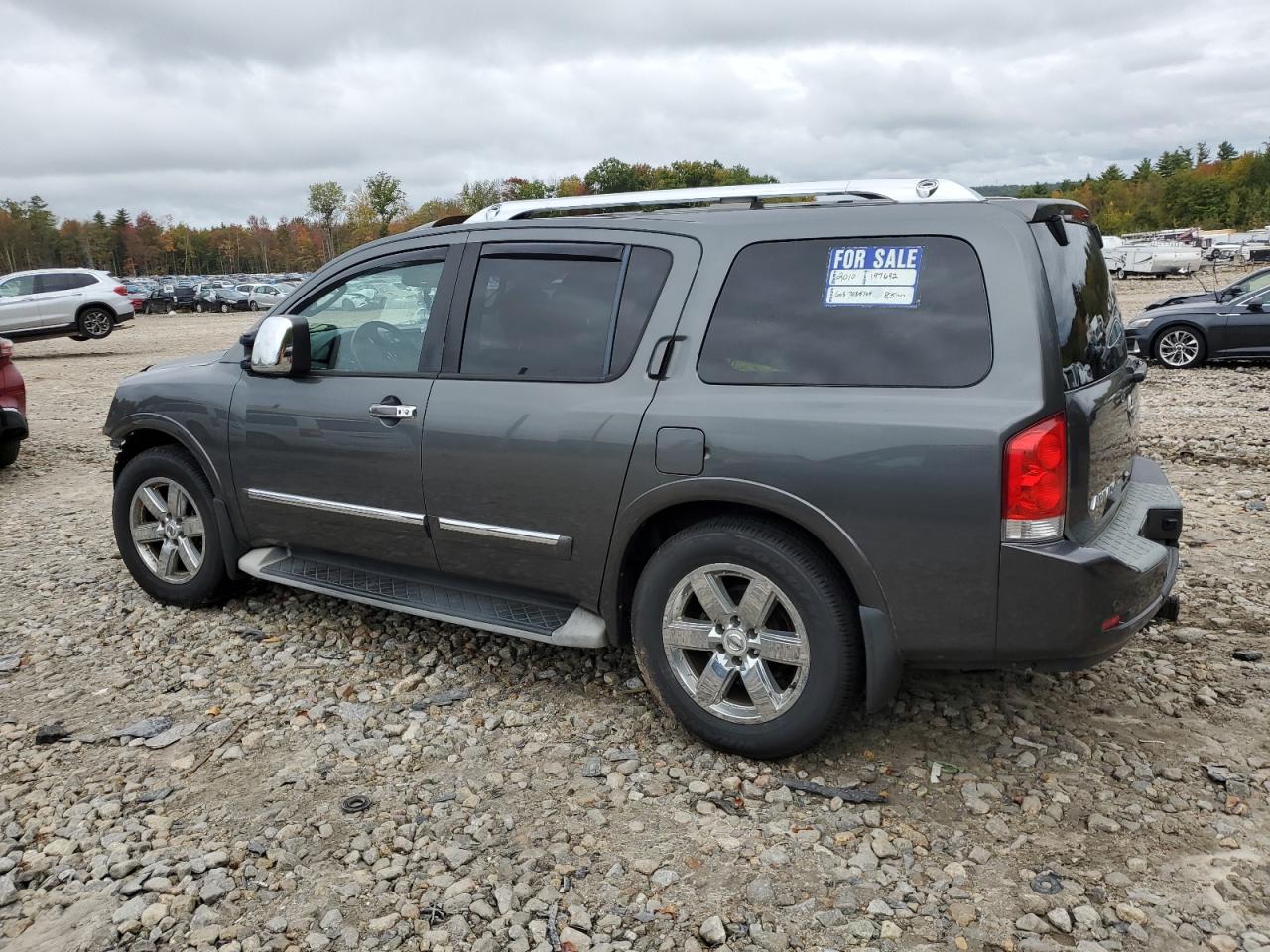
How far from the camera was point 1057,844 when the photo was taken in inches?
113

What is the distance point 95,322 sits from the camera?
21188mm

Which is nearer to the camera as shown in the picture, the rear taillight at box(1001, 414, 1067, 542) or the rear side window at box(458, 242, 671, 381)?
the rear taillight at box(1001, 414, 1067, 542)

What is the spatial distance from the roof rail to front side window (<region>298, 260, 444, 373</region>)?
1.34 feet

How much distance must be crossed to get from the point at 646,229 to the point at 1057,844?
2.41 m

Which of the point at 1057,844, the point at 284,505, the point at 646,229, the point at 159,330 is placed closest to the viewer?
the point at 1057,844

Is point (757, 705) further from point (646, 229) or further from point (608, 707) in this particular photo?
point (646, 229)

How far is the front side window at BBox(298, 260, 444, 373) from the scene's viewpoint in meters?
4.05

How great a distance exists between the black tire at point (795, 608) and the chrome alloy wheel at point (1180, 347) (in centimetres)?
1230

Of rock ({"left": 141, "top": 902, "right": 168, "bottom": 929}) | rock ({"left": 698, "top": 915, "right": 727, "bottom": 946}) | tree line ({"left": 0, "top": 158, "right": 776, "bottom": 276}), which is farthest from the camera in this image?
tree line ({"left": 0, "top": 158, "right": 776, "bottom": 276})

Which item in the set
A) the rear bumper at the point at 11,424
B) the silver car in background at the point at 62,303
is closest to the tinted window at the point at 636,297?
the rear bumper at the point at 11,424

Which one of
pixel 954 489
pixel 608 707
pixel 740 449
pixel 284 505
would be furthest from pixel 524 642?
pixel 954 489

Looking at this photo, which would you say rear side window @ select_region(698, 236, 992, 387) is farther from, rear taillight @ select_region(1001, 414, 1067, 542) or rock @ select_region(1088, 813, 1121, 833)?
rock @ select_region(1088, 813, 1121, 833)

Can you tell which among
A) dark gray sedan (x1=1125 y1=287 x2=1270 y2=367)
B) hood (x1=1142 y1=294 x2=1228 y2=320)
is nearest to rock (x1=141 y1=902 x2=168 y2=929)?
dark gray sedan (x1=1125 y1=287 x2=1270 y2=367)

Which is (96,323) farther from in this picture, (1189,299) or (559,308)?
(559,308)
